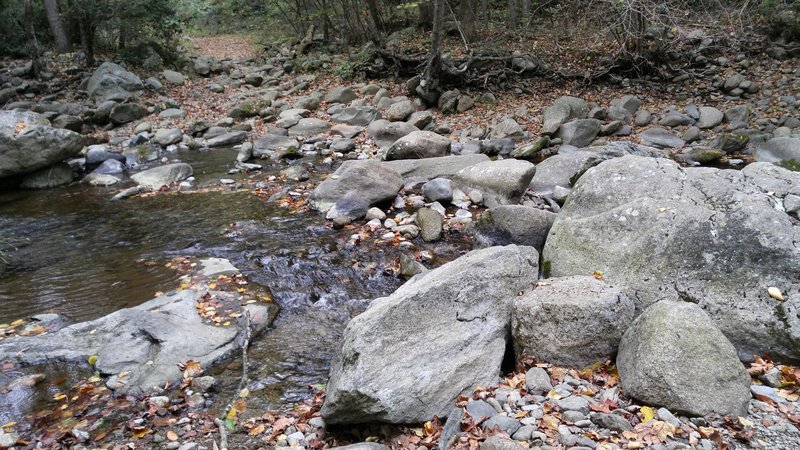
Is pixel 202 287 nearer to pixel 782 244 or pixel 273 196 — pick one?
pixel 273 196

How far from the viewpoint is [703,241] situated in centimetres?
438

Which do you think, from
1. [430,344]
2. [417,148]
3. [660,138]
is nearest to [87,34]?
[417,148]

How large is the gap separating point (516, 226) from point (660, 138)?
687 cm

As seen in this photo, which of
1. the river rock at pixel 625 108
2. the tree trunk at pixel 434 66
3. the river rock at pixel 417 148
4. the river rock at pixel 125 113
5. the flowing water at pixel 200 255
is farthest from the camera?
the river rock at pixel 125 113

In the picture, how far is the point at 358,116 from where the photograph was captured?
1437 cm

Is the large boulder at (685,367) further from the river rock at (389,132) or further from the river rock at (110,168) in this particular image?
the river rock at (110,168)

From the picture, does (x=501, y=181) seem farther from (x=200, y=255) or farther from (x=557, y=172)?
(x=200, y=255)

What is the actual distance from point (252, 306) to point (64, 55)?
1698 centimetres

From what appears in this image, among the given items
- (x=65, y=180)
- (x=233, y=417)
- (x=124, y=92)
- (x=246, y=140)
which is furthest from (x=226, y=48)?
(x=233, y=417)

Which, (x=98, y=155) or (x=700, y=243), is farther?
(x=98, y=155)

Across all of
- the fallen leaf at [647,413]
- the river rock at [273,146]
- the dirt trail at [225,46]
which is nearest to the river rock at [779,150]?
the fallen leaf at [647,413]

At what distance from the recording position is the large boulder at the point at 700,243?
3.96m

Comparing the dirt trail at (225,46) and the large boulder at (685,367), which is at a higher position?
the dirt trail at (225,46)

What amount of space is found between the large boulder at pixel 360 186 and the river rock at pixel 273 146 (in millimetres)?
3762
